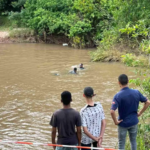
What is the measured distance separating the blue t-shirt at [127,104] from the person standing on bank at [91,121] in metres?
0.36

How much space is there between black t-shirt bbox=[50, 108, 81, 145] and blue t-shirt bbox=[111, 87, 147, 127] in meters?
0.82

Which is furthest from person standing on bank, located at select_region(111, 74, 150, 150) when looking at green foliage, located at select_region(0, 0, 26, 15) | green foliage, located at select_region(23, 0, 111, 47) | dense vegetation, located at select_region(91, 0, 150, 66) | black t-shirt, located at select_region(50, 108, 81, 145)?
green foliage, located at select_region(0, 0, 26, 15)

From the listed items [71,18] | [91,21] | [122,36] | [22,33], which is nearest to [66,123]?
[122,36]

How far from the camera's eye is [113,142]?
676cm

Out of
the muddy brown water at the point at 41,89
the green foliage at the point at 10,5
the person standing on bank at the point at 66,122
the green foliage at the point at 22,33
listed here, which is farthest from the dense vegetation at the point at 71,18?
the person standing on bank at the point at 66,122

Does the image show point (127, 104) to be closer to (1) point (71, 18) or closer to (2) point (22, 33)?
(1) point (71, 18)

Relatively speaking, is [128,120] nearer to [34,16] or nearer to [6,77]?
[6,77]

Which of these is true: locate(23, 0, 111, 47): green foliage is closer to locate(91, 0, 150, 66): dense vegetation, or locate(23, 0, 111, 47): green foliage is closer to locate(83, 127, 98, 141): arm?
locate(91, 0, 150, 66): dense vegetation

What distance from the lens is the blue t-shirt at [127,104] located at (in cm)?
451

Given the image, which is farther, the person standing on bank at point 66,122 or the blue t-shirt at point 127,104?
the blue t-shirt at point 127,104

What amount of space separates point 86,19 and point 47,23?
470 centimetres

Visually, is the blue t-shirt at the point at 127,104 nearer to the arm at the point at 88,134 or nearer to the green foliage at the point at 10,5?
the arm at the point at 88,134

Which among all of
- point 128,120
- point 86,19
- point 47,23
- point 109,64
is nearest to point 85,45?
point 86,19

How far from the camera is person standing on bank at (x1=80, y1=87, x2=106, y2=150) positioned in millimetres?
4250
